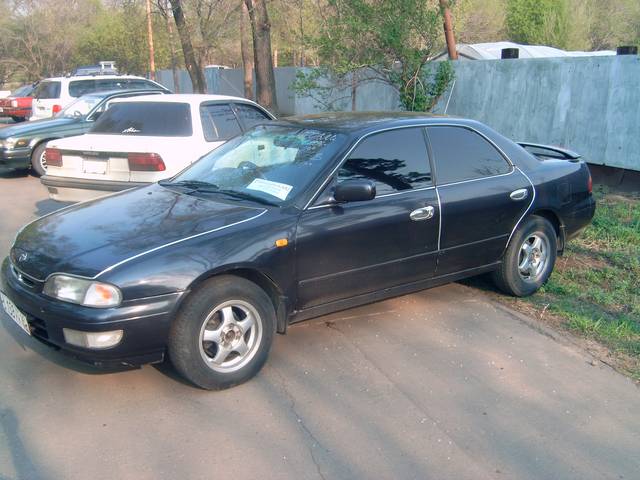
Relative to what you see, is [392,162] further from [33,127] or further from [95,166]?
[33,127]

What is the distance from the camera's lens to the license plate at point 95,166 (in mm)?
7262

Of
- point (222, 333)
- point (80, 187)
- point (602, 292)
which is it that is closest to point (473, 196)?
point (602, 292)

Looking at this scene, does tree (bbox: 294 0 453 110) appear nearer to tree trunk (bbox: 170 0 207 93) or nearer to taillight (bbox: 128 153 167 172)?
taillight (bbox: 128 153 167 172)

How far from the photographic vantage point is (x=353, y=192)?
13.8ft

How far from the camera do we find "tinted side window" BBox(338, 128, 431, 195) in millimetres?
4582

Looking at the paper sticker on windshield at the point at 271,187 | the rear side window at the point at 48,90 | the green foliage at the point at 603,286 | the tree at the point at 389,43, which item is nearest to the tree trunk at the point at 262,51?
the tree at the point at 389,43

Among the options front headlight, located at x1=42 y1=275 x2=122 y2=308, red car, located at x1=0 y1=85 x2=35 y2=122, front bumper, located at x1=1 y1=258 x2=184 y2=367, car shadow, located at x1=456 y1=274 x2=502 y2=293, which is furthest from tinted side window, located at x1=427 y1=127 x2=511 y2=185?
red car, located at x1=0 y1=85 x2=35 y2=122

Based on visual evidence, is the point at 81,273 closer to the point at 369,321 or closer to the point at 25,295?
the point at 25,295

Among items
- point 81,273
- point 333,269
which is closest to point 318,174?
point 333,269

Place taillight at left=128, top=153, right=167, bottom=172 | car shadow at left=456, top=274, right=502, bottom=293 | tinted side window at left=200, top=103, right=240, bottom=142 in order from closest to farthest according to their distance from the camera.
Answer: car shadow at left=456, top=274, right=502, bottom=293 < taillight at left=128, top=153, right=167, bottom=172 < tinted side window at left=200, top=103, right=240, bottom=142

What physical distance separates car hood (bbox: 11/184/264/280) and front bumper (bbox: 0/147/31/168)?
756cm

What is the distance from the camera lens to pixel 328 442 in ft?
11.2

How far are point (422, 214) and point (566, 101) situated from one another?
21.4ft

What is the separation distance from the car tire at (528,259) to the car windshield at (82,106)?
349 inches
